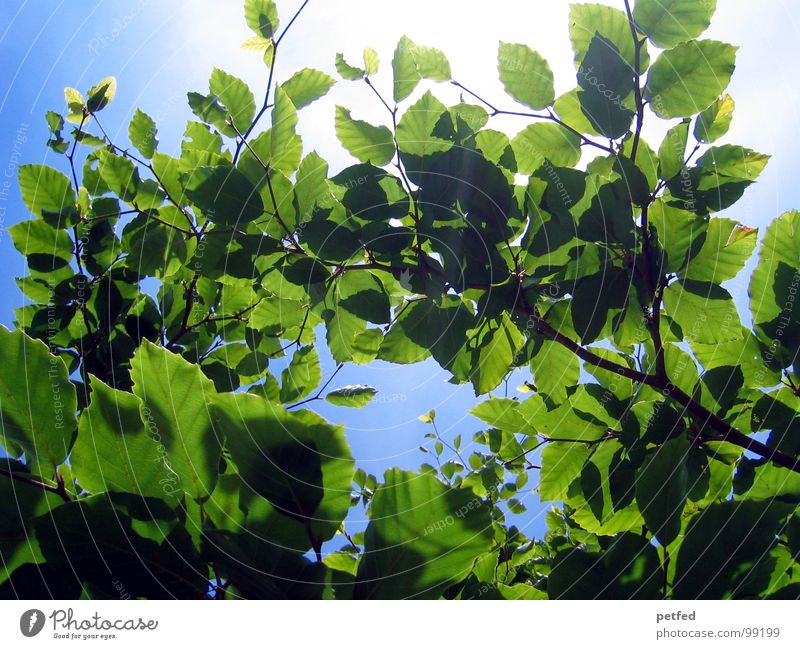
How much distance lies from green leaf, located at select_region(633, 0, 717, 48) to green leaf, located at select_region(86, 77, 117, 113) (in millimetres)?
1169

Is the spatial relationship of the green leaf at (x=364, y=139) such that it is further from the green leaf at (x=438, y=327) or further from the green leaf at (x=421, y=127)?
the green leaf at (x=438, y=327)

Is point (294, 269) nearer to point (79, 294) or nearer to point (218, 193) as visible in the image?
point (218, 193)

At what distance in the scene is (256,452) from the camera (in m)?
0.50

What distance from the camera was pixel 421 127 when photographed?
0.86m

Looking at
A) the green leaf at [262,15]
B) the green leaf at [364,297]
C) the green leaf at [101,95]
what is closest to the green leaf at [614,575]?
the green leaf at [364,297]

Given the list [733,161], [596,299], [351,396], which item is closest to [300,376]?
[351,396]

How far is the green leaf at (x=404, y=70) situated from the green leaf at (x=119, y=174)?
0.64 m

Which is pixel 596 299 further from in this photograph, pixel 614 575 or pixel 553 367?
pixel 614 575

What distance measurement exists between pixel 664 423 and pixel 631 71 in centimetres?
57

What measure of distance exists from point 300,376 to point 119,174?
0.60m

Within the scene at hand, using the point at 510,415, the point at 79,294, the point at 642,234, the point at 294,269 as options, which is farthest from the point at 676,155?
the point at 79,294

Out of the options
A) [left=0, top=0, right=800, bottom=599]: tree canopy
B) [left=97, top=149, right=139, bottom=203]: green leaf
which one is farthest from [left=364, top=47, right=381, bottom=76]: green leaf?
[left=97, top=149, right=139, bottom=203]: green leaf

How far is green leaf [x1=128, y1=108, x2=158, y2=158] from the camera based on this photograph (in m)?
1.26

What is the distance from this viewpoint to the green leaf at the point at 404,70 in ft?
3.04
